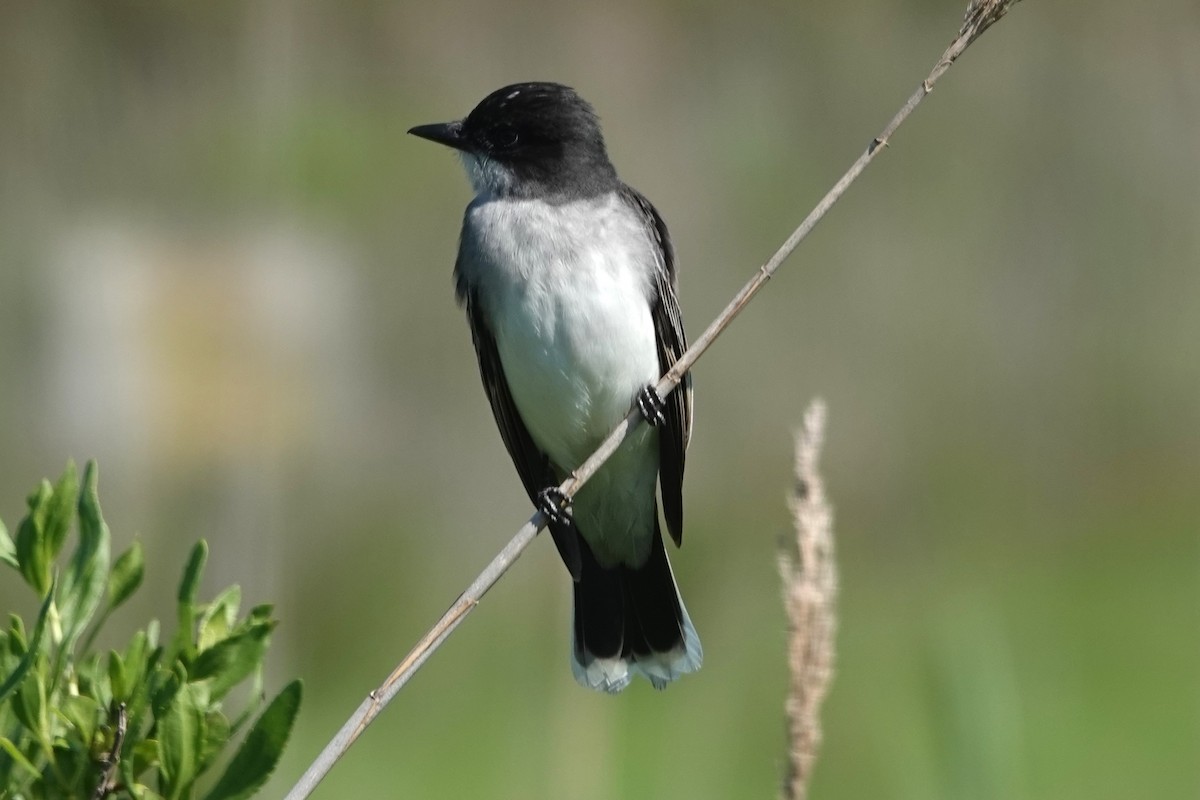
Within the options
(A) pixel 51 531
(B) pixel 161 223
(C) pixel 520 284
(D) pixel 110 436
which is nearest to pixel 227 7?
(B) pixel 161 223

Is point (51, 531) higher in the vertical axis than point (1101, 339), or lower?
higher

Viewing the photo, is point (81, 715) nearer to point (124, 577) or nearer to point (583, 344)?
point (124, 577)

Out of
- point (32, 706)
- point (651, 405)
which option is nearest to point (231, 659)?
point (32, 706)

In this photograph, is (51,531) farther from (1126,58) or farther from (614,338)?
(1126,58)

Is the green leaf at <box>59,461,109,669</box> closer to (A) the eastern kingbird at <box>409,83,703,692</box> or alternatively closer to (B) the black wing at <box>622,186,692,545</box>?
(A) the eastern kingbird at <box>409,83,703,692</box>

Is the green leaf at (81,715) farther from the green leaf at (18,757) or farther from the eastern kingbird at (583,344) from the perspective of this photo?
the eastern kingbird at (583,344)

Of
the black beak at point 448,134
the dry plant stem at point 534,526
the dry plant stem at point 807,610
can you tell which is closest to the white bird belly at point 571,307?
the black beak at point 448,134
